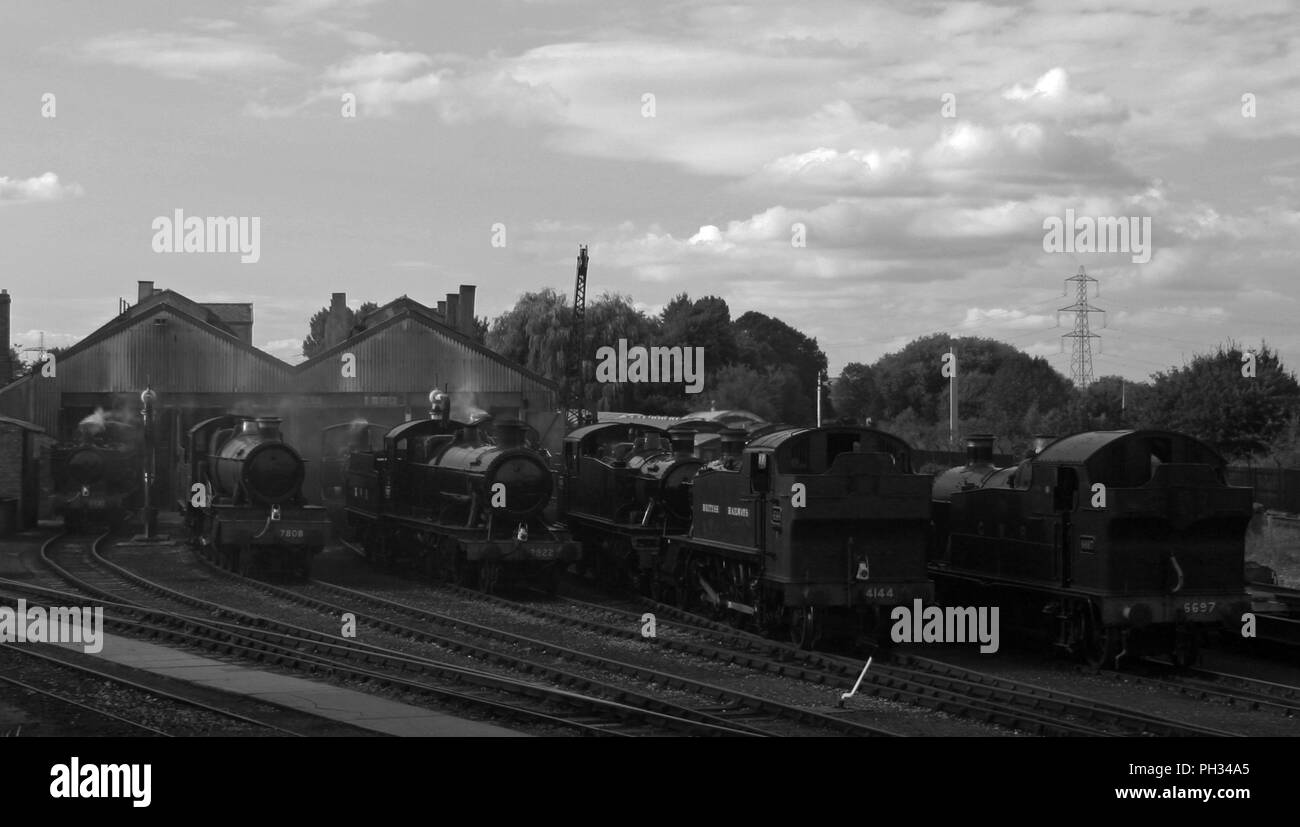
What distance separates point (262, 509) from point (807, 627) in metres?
13.4

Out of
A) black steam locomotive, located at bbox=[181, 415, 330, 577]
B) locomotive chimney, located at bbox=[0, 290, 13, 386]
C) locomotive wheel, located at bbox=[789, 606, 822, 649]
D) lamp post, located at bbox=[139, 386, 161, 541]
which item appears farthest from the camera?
locomotive chimney, located at bbox=[0, 290, 13, 386]

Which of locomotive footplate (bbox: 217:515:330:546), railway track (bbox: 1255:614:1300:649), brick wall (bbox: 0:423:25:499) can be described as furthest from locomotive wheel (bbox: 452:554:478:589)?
brick wall (bbox: 0:423:25:499)

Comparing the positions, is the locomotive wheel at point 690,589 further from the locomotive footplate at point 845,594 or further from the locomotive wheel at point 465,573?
the locomotive wheel at point 465,573

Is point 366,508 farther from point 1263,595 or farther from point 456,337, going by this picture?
point 456,337

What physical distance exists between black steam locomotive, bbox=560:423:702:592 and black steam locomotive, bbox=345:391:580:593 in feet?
3.43

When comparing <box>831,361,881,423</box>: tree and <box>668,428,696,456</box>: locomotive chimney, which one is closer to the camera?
<box>668,428,696,456</box>: locomotive chimney

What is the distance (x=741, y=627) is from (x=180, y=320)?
34.7 m

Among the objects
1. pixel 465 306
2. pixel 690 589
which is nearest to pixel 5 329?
pixel 465 306

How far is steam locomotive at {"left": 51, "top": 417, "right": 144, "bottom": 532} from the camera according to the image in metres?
37.7

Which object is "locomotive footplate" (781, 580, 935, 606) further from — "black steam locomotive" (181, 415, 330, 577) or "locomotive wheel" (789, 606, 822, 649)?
"black steam locomotive" (181, 415, 330, 577)

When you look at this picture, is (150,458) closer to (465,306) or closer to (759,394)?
(465,306)

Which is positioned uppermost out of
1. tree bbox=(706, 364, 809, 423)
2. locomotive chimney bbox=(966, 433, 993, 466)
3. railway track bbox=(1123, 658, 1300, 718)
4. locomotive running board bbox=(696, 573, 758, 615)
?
tree bbox=(706, 364, 809, 423)

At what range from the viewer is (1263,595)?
770 inches

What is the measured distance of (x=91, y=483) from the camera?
1500 inches
